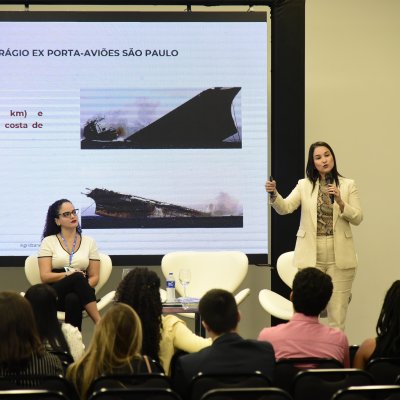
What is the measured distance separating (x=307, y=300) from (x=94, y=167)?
363 cm

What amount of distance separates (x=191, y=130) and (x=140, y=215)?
32.3 inches

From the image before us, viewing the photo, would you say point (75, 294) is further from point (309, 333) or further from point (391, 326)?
point (391, 326)

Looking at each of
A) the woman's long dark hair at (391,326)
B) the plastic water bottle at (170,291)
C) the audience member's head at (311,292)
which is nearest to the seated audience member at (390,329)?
the woman's long dark hair at (391,326)

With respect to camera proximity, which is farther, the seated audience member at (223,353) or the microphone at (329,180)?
the microphone at (329,180)

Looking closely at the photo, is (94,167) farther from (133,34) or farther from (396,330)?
(396,330)

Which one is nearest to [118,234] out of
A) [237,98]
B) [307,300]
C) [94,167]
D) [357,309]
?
[94,167]

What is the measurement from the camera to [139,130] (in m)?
7.22

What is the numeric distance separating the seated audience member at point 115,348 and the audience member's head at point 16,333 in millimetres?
239

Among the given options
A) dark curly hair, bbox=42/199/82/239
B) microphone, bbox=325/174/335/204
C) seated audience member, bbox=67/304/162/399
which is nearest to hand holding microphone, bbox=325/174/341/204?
microphone, bbox=325/174/335/204

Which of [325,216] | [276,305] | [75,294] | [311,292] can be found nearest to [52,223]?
[75,294]

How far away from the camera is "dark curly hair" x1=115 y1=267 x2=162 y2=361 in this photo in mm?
3973

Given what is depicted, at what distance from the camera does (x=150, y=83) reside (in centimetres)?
722

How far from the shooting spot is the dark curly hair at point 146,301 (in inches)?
156

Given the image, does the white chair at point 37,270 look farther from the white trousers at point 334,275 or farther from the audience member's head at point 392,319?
the audience member's head at point 392,319
